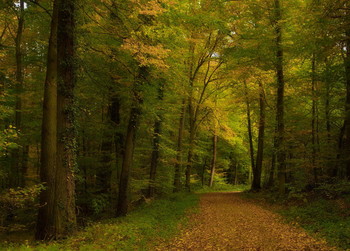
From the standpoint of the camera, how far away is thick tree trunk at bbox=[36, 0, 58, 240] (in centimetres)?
721

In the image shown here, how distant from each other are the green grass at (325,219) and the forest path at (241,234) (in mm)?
362

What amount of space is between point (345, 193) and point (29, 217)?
45.9 ft

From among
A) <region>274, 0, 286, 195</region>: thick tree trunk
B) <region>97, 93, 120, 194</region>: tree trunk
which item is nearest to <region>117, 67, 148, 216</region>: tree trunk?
<region>97, 93, 120, 194</region>: tree trunk

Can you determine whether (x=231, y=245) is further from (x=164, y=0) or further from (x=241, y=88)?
(x=241, y=88)

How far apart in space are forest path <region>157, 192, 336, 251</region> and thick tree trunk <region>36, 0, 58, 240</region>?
11.0ft

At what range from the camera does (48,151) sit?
739 centimetres

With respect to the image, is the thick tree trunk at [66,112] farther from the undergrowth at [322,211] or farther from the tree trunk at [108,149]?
the undergrowth at [322,211]

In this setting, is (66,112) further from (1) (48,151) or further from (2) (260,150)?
(2) (260,150)

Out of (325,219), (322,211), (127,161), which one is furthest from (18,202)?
(322,211)

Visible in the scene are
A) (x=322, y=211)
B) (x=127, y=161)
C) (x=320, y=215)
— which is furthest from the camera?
(x=127, y=161)

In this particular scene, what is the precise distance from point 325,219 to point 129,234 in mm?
6319

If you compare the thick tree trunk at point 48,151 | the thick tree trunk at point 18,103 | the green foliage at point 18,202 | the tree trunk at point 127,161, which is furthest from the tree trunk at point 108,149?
the thick tree trunk at point 48,151

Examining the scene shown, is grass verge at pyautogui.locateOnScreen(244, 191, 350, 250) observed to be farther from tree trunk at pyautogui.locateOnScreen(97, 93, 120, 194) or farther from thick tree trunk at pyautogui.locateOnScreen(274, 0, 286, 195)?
tree trunk at pyautogui.locateOnScreen(97, 93, 120, 194)

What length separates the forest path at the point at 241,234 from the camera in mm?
6693
